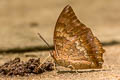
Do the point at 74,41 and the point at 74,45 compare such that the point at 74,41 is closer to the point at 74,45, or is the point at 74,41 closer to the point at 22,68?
the point at 74,45

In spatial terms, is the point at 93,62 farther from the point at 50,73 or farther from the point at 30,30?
the point at 30,30

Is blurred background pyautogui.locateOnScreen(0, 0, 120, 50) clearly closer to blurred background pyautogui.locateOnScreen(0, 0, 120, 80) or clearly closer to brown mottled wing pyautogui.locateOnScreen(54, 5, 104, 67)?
blurred background pyautogui.locateOnScreen(0, 0, 120, 80)

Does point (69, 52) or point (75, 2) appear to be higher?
point (75, 2)

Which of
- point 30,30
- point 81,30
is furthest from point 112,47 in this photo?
point 81,30

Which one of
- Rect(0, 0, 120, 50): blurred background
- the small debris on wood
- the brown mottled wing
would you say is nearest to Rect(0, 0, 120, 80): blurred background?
Rect(0, 0, 120, 50): blurred background

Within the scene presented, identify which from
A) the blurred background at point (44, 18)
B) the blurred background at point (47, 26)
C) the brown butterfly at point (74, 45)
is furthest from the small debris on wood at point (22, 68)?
the blurred background at point (44, 18)
